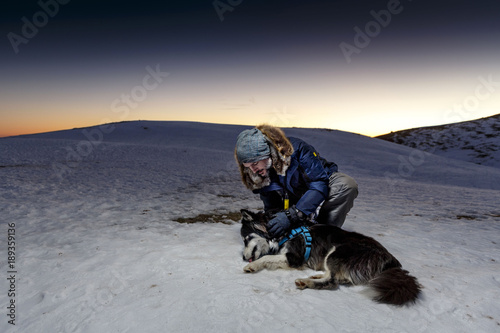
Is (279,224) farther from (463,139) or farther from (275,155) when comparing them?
(463,139)

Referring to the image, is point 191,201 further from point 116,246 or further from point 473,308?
point 473,308

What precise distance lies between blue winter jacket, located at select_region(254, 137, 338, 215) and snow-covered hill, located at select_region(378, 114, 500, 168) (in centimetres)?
3931

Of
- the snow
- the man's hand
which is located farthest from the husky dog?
the man's hand

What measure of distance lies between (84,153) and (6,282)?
14.7 m

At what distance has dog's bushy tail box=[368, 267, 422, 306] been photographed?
109 inches

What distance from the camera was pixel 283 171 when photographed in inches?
151

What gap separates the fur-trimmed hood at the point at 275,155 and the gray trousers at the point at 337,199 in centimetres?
106

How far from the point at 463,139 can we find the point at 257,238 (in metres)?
48.9

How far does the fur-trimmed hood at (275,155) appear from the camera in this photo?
12.3 ft

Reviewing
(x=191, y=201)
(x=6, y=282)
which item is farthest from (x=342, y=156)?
(x=6, y=282)

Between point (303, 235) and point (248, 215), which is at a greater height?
point (248, 215)

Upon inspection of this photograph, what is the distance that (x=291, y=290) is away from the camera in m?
3.08

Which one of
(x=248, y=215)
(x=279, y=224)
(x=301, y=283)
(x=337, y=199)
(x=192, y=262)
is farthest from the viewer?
(x=337, y=199)

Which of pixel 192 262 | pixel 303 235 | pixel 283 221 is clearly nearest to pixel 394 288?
pixel 303 235
